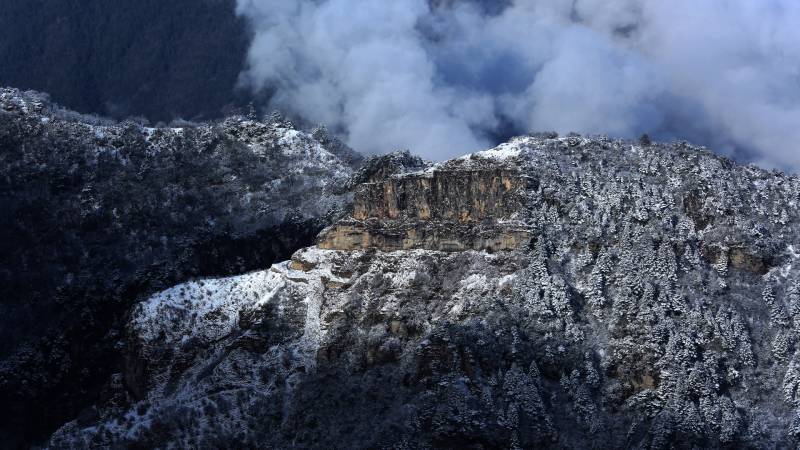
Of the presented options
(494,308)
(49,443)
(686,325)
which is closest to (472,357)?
(494,308)

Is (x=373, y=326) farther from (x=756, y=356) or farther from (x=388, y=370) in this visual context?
(x=756, y=356)

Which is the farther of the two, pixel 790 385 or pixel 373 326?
pixel 373 326

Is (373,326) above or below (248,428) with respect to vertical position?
above

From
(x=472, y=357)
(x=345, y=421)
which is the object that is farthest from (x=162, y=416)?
(x=472, y=357)

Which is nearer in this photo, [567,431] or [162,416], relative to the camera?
[567,431]

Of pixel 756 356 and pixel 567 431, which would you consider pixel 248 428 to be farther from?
pixel 756 356

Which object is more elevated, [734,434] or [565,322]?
[565,322]

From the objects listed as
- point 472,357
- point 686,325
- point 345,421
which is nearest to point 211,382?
point 345,421

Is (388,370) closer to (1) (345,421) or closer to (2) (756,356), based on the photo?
(1) (345,421)
